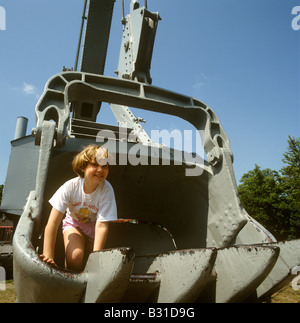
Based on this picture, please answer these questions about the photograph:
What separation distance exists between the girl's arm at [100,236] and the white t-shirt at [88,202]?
6cm

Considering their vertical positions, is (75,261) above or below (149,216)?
below

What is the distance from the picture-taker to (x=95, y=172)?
1.98 meters

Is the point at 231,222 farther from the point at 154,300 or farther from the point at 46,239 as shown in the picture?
the point at 46,239

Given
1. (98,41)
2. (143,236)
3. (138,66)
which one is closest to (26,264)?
(143,236)

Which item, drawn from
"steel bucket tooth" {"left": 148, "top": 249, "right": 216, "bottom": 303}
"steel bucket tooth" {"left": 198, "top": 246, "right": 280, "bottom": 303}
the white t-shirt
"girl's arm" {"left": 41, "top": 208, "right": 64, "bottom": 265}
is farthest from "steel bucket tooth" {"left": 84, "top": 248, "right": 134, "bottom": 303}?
the white t-shirt

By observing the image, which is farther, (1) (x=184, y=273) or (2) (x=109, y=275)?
(1) (x=184, y=273)

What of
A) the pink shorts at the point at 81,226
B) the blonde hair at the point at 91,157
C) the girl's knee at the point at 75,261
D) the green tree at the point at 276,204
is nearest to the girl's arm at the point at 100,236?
the girl's knee at the point at 75,261

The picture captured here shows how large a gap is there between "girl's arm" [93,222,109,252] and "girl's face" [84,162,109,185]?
0.32 m

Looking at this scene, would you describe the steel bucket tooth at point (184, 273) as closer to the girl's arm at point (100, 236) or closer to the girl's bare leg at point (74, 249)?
the girl's arm at point (100, 236)

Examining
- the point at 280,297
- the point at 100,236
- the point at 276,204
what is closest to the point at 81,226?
the point at 100,236

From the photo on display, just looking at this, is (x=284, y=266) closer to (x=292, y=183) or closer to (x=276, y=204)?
(x=276, y=204)

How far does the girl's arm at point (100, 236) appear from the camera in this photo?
1.80 m

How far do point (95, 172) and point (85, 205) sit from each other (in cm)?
29

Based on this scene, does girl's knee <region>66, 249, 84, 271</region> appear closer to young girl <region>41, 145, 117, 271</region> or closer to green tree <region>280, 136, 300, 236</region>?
young girl <region>41, 145, 117, 271</region>
